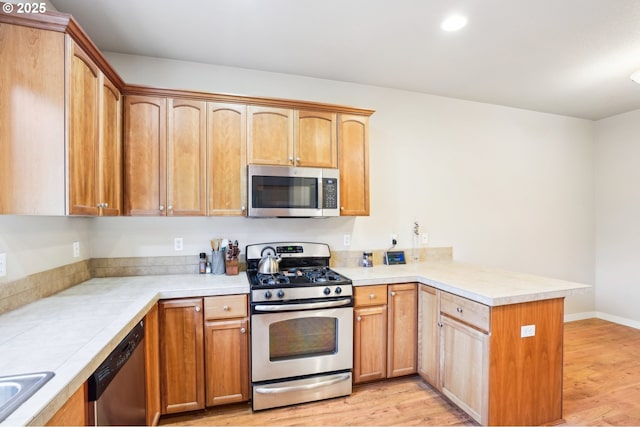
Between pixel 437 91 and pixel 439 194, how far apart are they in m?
1.11

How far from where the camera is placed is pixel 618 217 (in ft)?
13.2

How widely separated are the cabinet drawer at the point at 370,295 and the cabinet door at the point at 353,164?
2.20 feet

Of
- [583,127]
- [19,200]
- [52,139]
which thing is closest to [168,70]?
[52,139]

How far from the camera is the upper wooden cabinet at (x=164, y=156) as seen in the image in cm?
229

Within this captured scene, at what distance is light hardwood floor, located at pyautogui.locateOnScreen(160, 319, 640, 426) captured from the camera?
2146mm

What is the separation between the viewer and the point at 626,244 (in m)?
3.94

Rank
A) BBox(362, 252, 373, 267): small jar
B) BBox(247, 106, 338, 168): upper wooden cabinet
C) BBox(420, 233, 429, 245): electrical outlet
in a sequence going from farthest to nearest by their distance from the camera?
BBox(420, 233, 429, 245): electrical outlet → BBox(362, 252, 373, 267): small jar → BBox(247, 106, 338, 168): upper wooden cabinet

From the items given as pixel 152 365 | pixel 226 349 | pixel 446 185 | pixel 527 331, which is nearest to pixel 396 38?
pixel 446 185

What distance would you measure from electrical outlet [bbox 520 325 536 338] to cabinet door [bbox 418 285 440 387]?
553 millimetres

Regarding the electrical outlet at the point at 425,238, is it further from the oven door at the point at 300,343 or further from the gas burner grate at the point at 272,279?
the gas burner grate at the point at 272,279

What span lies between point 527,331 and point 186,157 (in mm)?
2684

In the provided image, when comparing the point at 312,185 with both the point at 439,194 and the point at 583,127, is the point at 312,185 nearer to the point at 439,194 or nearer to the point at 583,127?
the point at 439,194

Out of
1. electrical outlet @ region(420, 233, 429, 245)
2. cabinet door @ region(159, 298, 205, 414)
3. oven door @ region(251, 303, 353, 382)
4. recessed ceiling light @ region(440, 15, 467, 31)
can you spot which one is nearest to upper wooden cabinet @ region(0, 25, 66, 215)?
cabinet door @ region(159, 298, 205, 414)

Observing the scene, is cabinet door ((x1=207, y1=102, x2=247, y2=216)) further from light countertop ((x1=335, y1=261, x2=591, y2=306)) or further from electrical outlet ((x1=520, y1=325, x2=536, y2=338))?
electrical outlet ((x1=520, y1=325, x2=536, y2=338))
